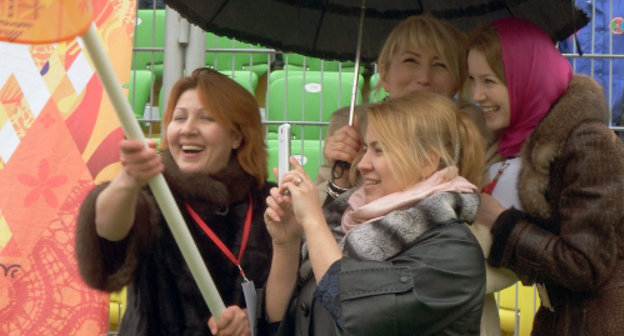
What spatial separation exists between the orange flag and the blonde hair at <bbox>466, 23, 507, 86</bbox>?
1.35 m

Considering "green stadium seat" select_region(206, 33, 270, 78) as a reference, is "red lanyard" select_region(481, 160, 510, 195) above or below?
below

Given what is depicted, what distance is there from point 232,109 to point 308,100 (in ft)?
6.34

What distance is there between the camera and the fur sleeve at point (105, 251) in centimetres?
259

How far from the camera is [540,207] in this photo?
2.59 m

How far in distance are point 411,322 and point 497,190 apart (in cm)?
68

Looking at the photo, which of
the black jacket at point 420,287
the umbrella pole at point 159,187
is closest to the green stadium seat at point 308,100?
the umbrella pole at point 159,187

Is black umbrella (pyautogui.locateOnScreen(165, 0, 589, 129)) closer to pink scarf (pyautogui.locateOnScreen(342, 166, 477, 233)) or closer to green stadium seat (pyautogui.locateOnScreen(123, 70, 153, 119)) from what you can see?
pink scarf (pyautogui.locateOnScreen(342, 166, 477, 233))

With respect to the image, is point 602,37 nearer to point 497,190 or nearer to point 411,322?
point 497,190

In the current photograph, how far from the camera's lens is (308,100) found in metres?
4.89

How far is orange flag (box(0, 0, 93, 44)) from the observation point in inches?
69.8

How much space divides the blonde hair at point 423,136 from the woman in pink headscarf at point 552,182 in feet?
0.78

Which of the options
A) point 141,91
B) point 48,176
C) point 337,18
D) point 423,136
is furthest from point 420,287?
point 141,91

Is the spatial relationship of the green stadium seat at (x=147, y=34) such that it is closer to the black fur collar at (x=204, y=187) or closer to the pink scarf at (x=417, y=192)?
the black fur collar at (x=204, y=187)

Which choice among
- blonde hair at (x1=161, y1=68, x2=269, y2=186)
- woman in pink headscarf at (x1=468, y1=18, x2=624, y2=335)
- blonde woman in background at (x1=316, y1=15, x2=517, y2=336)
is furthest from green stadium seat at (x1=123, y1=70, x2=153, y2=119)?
woman in pink headscarf at (x1=468, y1=18, x2=624, y2=335)
